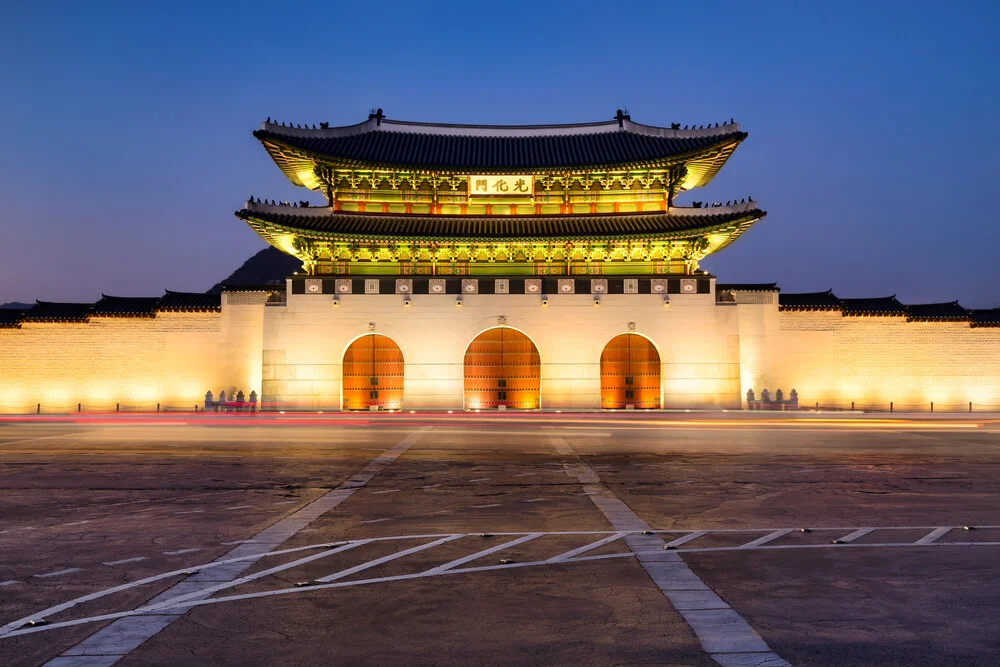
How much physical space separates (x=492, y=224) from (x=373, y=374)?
9.16m

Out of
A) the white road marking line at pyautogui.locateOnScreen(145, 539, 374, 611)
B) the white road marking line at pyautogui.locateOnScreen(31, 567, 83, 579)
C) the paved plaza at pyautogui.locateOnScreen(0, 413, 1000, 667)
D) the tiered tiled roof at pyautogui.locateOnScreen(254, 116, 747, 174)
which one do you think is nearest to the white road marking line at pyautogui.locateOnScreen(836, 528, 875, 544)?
the paved plaza at pyautogui.locateOnScreen(0, 413, 1000, 667)

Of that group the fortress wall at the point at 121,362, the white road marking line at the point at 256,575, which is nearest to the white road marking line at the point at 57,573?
the white road marking line at the point at 256,575

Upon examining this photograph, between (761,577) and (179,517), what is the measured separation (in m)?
→ 7.20

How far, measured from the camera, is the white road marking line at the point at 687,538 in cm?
787

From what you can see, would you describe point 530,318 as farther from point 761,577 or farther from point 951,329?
point 761,577

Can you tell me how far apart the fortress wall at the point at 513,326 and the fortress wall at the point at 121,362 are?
7.95 ft

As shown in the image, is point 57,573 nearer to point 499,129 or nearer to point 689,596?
point 689,596

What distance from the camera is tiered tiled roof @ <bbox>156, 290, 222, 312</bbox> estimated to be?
33375 mm

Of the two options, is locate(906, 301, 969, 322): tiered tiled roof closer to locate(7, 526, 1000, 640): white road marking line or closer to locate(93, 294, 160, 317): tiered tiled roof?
locate(7, 526, 1000, 640): white road marking line

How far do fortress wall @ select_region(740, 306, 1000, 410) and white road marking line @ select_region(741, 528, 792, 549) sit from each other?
2684cm

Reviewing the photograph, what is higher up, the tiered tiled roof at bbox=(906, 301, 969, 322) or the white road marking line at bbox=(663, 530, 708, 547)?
the tiered tiled roof at bbox=(906, 301, 969, 322)

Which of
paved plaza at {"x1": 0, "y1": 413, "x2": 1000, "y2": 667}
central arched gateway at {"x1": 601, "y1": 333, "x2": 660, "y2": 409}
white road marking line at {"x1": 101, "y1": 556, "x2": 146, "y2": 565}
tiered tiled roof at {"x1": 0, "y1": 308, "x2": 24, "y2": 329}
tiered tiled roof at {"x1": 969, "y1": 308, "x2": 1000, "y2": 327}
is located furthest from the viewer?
central arched gateway at {"x1": 601, "y1": 333, "x2": 660, "y2": 409}

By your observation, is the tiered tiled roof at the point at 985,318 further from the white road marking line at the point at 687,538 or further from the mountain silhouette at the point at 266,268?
the mountain silhouette at the point at 266,268

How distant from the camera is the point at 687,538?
823 cm
